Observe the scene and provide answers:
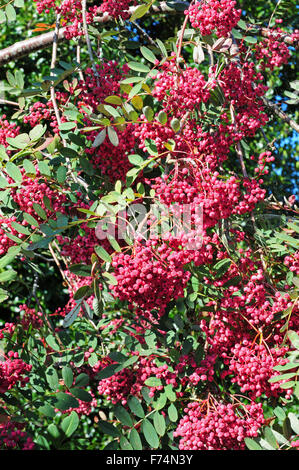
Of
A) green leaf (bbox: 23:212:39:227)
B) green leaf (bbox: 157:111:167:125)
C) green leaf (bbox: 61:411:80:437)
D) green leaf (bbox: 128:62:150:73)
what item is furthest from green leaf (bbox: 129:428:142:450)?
green leaf (bbox: 128:62:150:73)

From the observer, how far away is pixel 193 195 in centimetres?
147

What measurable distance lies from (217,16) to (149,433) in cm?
134

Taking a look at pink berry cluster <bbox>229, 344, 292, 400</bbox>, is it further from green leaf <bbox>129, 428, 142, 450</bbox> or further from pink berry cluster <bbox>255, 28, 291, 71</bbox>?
→ pink berry cluster <bbox>255, 28, 291, 71</bbox>

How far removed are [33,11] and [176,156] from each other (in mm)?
3187

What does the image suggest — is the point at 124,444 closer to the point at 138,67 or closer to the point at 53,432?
the point at 53,432

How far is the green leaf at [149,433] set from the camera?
4.94ft

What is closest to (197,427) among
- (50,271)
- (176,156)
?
(176,156)

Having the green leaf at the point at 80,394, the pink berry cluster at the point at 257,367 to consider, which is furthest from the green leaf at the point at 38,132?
the pink berry cluster at the point at 257,367

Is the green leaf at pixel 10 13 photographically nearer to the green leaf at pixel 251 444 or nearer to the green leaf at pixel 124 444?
the green leaf at pixel 124 444

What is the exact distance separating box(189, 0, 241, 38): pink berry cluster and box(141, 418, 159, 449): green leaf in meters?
1.29

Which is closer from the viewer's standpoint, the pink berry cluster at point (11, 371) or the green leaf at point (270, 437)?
the green leaf at point (270, 437)

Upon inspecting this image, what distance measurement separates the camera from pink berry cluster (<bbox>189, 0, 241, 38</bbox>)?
1646 millimetres

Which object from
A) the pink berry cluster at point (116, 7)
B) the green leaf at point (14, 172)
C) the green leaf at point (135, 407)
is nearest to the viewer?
the green leaf at point (135, 407)

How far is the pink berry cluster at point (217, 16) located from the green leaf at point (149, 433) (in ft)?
4.23
